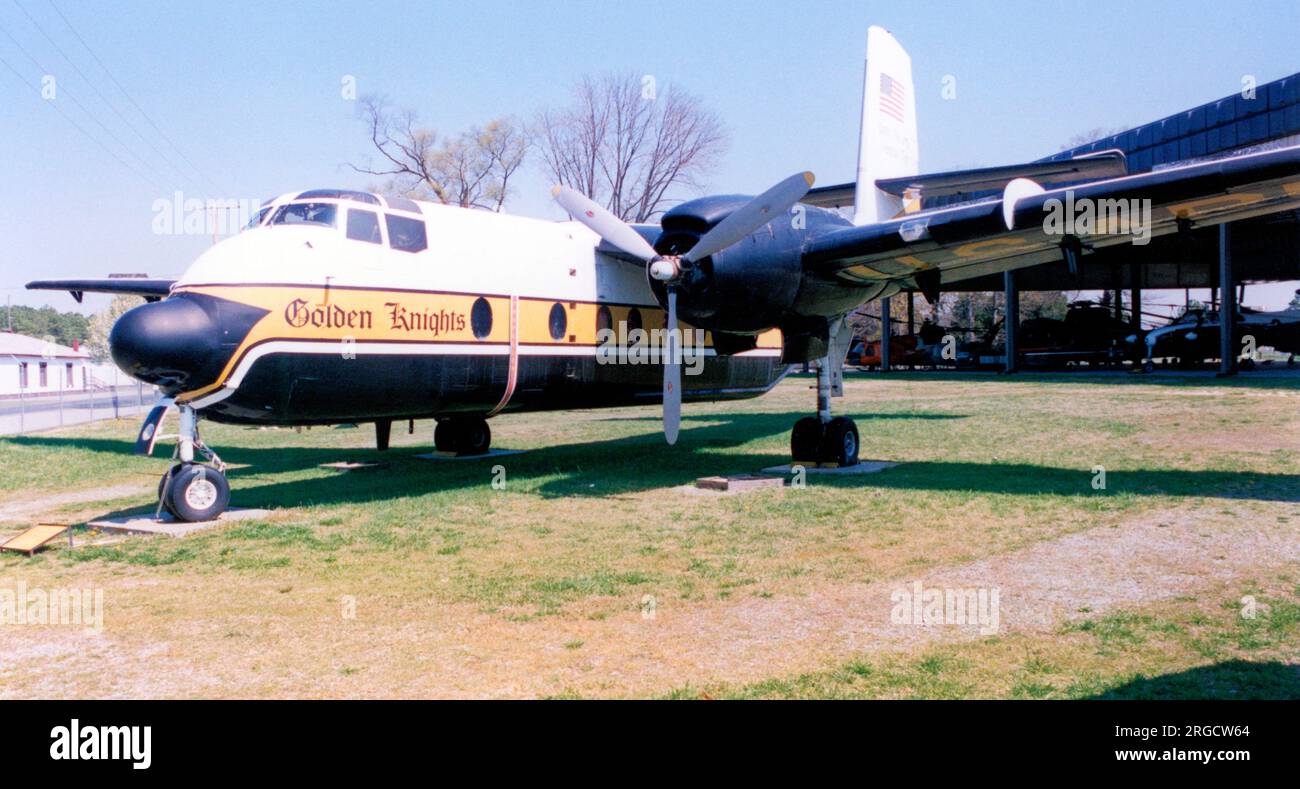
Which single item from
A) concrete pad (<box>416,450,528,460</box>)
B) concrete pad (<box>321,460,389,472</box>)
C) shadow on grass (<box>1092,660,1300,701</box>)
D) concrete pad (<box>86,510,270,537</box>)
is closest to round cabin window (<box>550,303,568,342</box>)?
concrete pad (<box>416,450,528,460</box>)

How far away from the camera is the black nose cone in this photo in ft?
32.1

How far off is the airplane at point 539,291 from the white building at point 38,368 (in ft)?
247

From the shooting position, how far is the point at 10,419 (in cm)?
3378

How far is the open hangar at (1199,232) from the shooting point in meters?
36.0

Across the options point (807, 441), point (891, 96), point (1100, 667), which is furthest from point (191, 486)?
point (891, 96)

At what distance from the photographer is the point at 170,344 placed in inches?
388

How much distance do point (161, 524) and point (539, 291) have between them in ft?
19.9

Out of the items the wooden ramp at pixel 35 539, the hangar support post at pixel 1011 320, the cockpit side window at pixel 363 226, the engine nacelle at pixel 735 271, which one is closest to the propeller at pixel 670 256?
the engine nacelle at pixel 735 271

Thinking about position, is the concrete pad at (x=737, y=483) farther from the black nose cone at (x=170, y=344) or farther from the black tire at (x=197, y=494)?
the black nose cone at (x=170, y=344)

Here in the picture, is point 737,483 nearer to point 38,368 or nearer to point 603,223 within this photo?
point 603,223

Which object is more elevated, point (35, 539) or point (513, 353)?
point (513, 353)

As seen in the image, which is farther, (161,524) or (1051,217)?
(1051,217)
